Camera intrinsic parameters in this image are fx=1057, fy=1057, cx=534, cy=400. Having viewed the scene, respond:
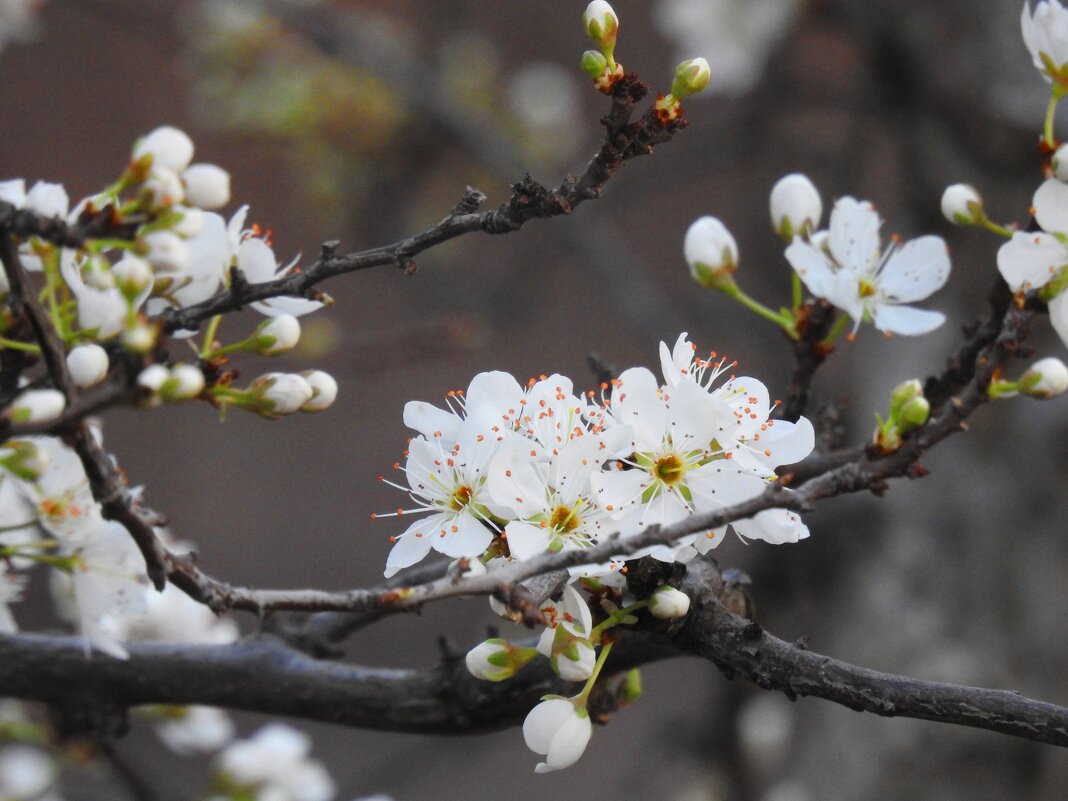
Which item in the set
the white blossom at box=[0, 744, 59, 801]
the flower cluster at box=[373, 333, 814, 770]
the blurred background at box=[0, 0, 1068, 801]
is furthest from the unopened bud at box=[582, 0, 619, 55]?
the white blossom at box=[0, 744, 59, 801]

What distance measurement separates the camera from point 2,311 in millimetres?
682

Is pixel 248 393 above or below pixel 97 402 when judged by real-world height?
below

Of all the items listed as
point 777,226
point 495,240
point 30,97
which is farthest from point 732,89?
point 30,97

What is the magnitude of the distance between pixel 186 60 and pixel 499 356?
1.55 meters

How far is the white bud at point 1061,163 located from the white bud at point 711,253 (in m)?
0.26

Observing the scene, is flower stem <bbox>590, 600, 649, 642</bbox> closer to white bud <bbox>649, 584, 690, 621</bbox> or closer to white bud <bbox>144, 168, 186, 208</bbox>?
white bud <bbox>649, 584, 690, 621</bbox>

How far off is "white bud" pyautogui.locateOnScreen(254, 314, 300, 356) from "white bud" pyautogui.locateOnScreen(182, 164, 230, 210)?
98 mm

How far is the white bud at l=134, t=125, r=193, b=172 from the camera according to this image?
652mm

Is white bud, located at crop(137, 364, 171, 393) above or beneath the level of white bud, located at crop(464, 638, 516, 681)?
above

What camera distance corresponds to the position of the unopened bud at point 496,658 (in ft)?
2.31

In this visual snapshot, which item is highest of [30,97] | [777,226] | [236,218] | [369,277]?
[236,218]

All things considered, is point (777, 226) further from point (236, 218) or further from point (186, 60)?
point (186, 60)

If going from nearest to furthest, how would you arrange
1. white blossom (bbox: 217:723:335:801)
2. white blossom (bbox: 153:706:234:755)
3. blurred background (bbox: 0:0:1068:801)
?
white blossom (bbox: 153:706:234:755)
white blossom (bbox: 217:723:335:801)
blurred background (bbox: 0:0:1068:801)

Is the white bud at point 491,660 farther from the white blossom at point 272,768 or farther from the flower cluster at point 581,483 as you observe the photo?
the white blossom at point 272,768
